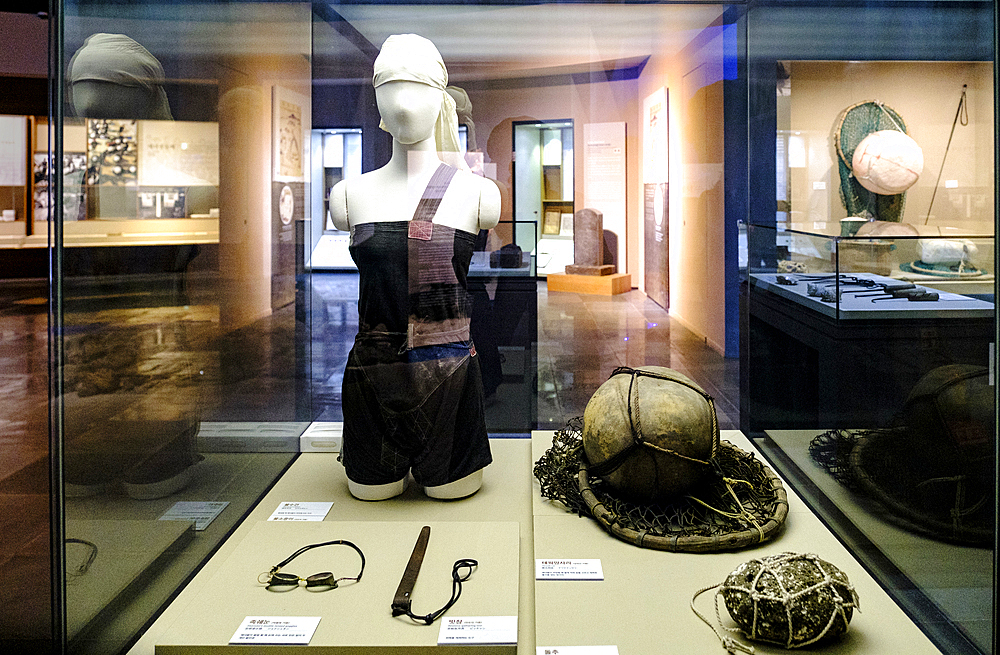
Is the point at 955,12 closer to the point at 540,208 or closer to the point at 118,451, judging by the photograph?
the point at 540,208

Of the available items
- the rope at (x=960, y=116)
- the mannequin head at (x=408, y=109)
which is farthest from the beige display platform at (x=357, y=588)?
the rope at (x=960, y=116)

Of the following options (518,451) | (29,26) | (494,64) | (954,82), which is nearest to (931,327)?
(954,82)

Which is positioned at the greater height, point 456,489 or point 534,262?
point 534,262

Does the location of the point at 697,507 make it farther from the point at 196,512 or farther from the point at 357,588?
the point at 196,512

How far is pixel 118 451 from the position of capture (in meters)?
1.88

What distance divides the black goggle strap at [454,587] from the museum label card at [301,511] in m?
0.52

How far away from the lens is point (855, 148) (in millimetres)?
2320

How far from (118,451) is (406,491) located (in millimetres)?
849

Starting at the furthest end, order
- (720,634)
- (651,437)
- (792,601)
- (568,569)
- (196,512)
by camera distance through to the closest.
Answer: (196,512) < (651,437) < (568,569) < (720,634) < (792,601)

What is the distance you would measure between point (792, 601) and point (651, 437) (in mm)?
611

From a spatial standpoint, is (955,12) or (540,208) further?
(540,208)

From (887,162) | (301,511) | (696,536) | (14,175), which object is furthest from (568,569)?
(14,175)

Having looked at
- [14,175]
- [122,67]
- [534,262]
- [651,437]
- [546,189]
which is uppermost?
[122,67]

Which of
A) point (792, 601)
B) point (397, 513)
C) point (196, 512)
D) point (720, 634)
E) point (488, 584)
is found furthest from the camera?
point (397, 513)
